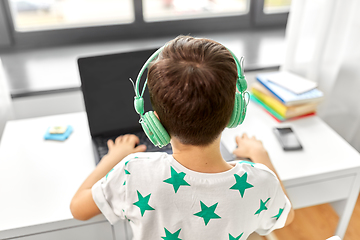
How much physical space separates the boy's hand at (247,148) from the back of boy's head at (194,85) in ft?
1.28

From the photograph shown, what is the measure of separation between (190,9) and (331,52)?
2.78 feet

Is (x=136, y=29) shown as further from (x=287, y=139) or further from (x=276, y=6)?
(x=287, y=139)

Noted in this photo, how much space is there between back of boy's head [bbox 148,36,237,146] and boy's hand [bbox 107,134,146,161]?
1.27ft

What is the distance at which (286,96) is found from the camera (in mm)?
1282

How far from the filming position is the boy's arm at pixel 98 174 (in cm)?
83

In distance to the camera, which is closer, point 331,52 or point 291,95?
point 291,95

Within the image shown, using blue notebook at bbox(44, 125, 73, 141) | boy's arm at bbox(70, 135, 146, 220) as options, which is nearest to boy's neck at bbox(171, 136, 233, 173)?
boy's arm at bbox(70, 135, 146, 220)

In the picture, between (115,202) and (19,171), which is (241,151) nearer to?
(115,202)

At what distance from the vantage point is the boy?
607 mm

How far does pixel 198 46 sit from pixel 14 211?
0.68m

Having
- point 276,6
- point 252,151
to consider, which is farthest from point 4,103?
point 276,6

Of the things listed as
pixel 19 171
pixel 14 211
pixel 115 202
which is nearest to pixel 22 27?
pixel 19 171

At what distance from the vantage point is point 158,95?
2.08ft

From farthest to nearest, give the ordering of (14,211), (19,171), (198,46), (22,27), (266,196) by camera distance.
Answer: (22,27)
(19,171)
(14,211)
(266,196)
(198,46)
